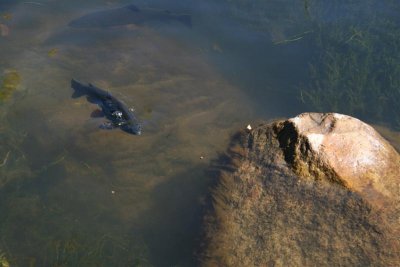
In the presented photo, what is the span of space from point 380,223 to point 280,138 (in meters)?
1.31

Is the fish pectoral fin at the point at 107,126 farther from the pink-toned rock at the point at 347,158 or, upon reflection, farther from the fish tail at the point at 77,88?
the pink-toned rock at the point at 347,158

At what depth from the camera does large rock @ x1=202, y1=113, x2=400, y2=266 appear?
3537mm

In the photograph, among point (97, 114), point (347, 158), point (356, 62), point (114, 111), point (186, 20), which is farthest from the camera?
point (186, 20)

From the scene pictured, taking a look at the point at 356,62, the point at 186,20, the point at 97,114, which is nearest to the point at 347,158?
the point at 97,114

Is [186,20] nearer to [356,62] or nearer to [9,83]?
[356,62]

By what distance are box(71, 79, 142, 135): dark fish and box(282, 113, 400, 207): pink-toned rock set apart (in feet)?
8.65

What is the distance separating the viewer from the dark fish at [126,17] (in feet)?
28.0

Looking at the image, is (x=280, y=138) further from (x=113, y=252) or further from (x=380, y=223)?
(x=113, y=252)

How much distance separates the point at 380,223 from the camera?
11.7 feet

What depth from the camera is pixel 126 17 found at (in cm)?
879

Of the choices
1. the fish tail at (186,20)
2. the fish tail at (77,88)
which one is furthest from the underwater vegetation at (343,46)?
the fish tail at (77,88)

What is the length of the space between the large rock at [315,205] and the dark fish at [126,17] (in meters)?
5.92

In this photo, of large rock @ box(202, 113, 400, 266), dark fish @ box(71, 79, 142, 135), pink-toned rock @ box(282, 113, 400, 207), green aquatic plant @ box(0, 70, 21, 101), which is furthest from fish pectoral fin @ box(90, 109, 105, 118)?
pink-toned rock @ box(282, 113, 400, 207)

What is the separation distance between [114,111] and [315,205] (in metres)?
3.42
